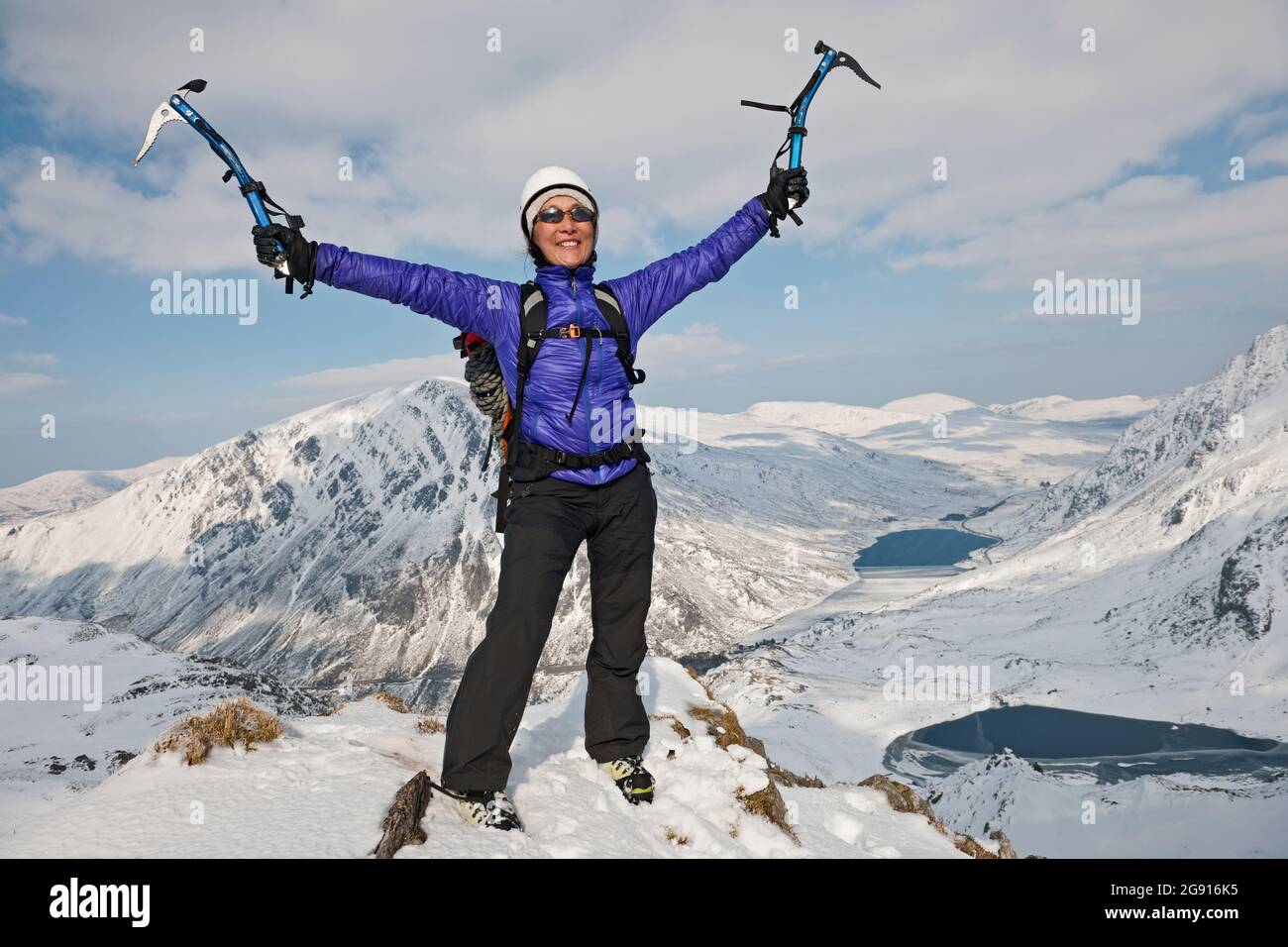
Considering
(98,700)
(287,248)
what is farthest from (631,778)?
(98,700)

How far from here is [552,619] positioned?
5.91 m

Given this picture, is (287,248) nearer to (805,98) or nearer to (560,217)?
(560,217)

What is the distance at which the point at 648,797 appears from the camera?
7281mm

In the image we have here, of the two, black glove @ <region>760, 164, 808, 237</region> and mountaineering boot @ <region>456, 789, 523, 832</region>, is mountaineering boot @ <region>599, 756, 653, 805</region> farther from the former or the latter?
black glove @ <region>760, 164, 808, 237</region>

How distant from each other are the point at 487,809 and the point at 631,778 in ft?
5.95

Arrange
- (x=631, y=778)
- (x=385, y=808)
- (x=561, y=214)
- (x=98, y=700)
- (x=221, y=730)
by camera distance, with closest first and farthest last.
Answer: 1. (x=385, y=808)
2. (x=221, y=730)
3. (x=561, y=214)
4. (x=631, y=778)
5. (x=98, y=700)

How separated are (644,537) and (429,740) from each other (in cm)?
438

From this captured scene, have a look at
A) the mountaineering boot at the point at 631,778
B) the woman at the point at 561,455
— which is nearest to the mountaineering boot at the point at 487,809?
the woman at the point at 561,455

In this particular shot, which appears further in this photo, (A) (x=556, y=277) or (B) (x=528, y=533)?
(A) (x=556, y=277)

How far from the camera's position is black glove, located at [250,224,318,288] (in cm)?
593
